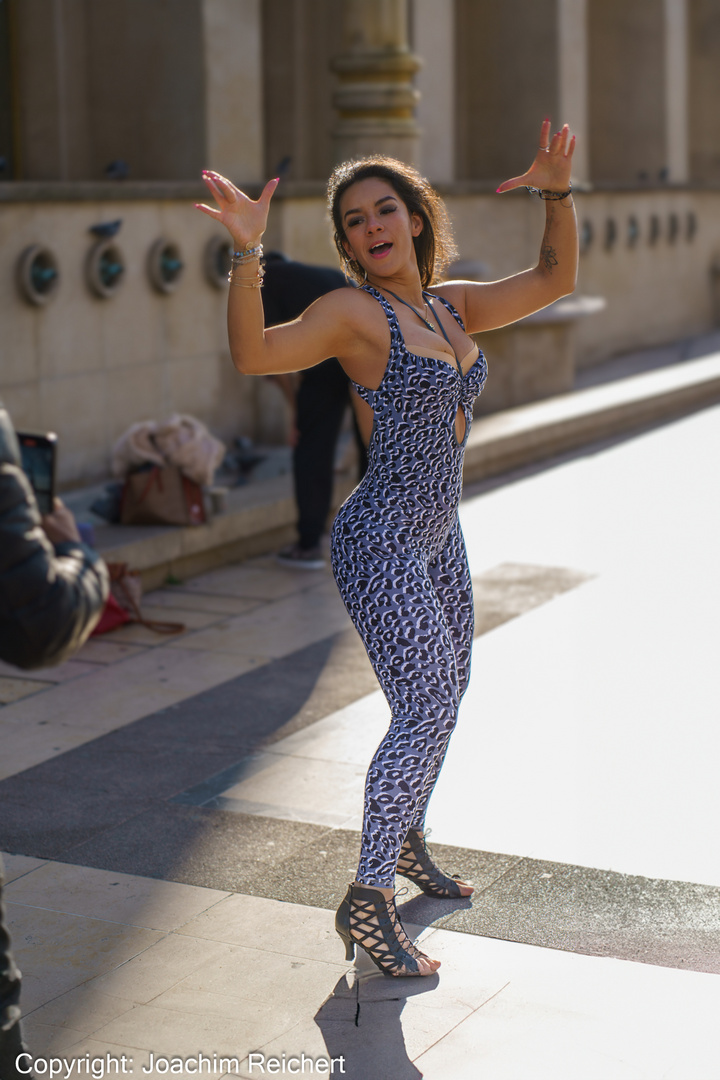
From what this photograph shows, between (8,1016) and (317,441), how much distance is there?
559 centimetres

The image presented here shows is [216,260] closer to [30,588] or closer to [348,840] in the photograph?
[348,840]

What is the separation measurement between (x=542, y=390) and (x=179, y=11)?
5017mm

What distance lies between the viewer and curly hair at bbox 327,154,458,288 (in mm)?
3674

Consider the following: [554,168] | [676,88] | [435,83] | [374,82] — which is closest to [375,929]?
[554,168]

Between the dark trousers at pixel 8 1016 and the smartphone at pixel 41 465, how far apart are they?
2.63ft

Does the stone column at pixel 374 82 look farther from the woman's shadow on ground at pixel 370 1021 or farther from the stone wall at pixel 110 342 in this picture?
the woman's shadow on ground at pixel 370 1021

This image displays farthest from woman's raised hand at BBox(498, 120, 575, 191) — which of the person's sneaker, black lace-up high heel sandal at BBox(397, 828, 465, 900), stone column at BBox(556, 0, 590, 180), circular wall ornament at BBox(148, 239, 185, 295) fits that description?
stone column at BBox(556, 0, 590, 180)

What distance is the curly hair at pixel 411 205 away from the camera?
3.67 meters

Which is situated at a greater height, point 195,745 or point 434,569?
point 434,569

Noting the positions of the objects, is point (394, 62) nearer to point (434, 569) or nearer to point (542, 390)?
point (542, 390)

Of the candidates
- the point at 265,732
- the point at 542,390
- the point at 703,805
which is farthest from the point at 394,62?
the point at 703,805

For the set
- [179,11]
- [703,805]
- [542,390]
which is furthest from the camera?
[542,390]

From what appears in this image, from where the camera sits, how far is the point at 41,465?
9.86 ft

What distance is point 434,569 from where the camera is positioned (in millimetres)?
3770
